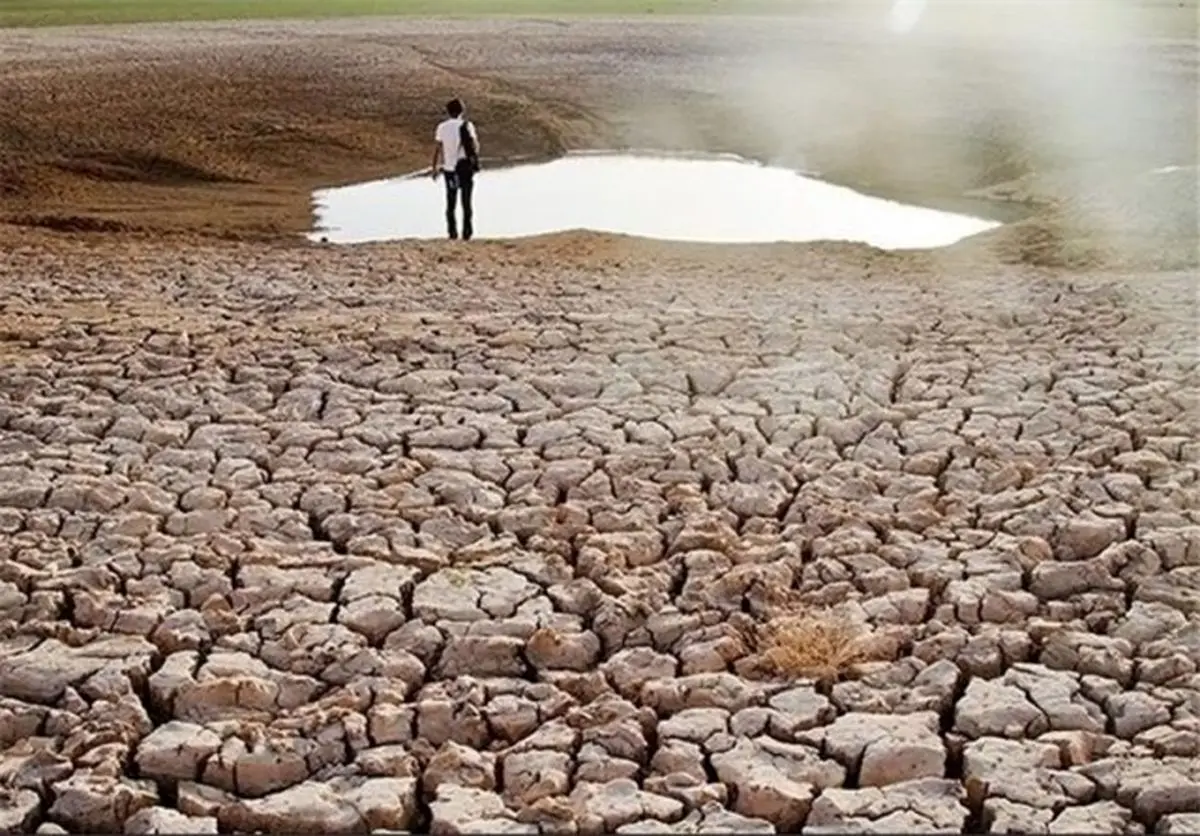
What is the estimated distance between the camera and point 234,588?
19.1ft

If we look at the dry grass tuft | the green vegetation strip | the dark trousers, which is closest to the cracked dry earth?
the dry grass tuft

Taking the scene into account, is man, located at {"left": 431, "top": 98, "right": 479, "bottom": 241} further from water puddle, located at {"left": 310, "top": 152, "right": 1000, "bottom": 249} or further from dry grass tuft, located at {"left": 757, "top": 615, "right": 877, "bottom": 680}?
dry grass tuft, located at {"left": 757, "top": 615, "right": 877, "bottom": 680}

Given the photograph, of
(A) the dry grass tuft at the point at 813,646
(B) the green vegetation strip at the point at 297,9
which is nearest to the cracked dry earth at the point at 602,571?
(A) the dry grass tuft at the point at 813,646

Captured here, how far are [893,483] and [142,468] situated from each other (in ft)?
10.8

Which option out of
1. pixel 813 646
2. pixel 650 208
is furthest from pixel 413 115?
pixel 813 646

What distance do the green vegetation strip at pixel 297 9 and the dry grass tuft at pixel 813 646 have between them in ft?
115

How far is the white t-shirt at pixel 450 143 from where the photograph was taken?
1414 cm

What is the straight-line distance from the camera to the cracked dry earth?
455 cm

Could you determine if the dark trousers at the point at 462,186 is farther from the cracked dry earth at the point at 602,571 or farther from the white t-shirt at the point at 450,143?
the cracked dry earth at the point at 602,571

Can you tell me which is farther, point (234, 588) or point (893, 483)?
point (893, 483)

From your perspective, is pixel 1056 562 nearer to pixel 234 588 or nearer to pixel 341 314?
pixel 234 588

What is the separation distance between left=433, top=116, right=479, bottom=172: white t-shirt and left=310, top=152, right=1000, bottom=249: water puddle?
1.37m

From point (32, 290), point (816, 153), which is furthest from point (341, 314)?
point (816, 153)

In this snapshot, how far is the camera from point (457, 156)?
14422 mm
